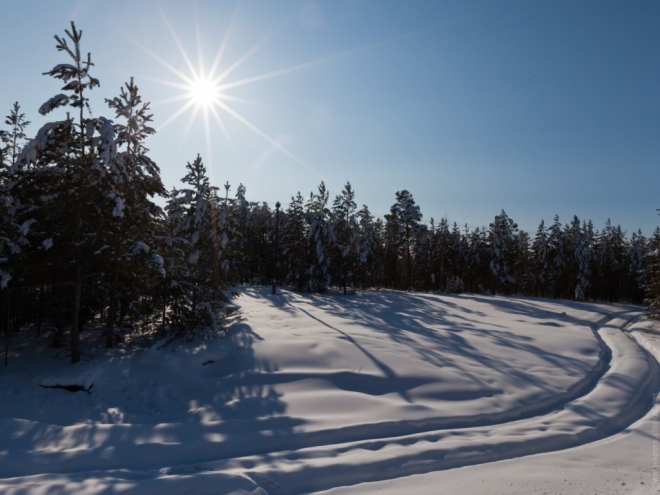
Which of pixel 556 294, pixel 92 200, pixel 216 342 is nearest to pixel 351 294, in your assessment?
pixel 216 342

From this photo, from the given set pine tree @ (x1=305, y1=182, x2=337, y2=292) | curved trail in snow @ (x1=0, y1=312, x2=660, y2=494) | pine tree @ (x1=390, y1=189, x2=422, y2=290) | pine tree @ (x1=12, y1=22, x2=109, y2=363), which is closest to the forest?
pine tree @ (x1=12, y1=22, x2=109, y2=363)

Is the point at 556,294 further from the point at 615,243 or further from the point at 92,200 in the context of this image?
the point at 92,200

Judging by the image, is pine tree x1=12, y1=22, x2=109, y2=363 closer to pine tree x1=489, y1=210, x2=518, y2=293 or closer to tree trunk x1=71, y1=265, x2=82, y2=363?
tree trunk x1=71, y1=265, x2=82, y2=363

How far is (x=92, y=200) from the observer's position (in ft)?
43.5

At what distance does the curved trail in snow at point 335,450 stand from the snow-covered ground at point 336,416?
0.03m

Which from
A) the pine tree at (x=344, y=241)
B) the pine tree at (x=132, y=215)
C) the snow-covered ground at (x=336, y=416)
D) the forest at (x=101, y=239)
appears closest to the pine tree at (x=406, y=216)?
the pine tree at (x=344, y=241)

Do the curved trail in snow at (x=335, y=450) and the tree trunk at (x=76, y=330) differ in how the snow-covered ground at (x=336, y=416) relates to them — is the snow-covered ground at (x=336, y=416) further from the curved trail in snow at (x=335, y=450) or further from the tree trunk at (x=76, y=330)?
the tree trunk at (x=76, y=330)

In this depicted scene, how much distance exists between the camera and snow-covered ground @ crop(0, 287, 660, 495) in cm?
→ 606

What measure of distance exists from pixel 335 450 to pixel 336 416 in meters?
1.63

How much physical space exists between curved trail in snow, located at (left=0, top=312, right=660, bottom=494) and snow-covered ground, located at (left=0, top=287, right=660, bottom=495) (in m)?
0.03

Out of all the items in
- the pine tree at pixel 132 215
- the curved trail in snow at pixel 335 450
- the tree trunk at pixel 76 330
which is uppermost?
the pine tree at pixel 132 215

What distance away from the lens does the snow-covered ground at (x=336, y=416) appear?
6059 mm

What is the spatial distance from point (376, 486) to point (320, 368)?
609 cm

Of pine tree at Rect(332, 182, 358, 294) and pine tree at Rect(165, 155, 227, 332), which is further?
pine tree at Rect(332, 182, 358, 294)
